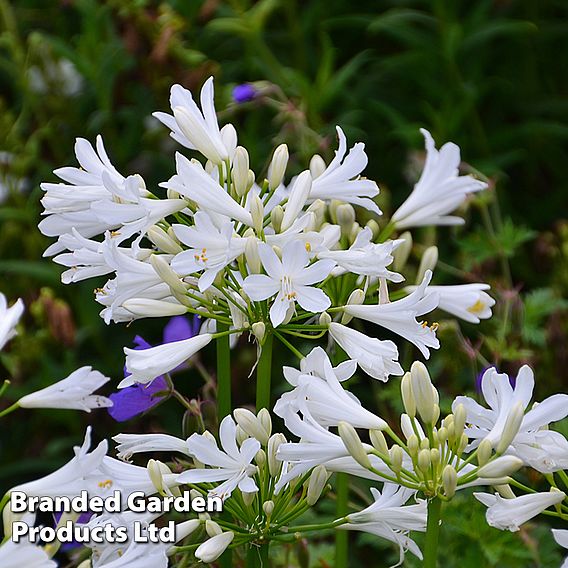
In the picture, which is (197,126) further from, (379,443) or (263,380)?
(379,443)

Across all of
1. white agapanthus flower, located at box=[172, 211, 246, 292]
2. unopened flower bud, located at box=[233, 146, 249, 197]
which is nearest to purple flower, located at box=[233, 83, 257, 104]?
unopened flower bud, located at box=[233, 146, 249, 197]

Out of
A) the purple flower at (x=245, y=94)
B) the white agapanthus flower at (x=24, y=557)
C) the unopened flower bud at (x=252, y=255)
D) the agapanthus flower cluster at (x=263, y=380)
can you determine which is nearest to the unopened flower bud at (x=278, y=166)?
the agapanthus flower cluster at (x=263, y=380)

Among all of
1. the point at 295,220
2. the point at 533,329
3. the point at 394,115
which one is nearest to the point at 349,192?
the point at 295,220

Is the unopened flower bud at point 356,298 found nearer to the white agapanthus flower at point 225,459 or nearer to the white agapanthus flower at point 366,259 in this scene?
the white agapanthus flower at point 366,259

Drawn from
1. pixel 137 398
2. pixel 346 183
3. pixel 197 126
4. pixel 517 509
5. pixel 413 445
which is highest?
pixel 197 126

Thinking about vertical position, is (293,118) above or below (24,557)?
below

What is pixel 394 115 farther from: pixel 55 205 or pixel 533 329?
pixel 55 205

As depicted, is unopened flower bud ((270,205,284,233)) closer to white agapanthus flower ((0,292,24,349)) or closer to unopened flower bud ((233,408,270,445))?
unopened flower bud ((233,408,270,445))

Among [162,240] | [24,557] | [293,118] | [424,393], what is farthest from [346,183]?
[293,118]
